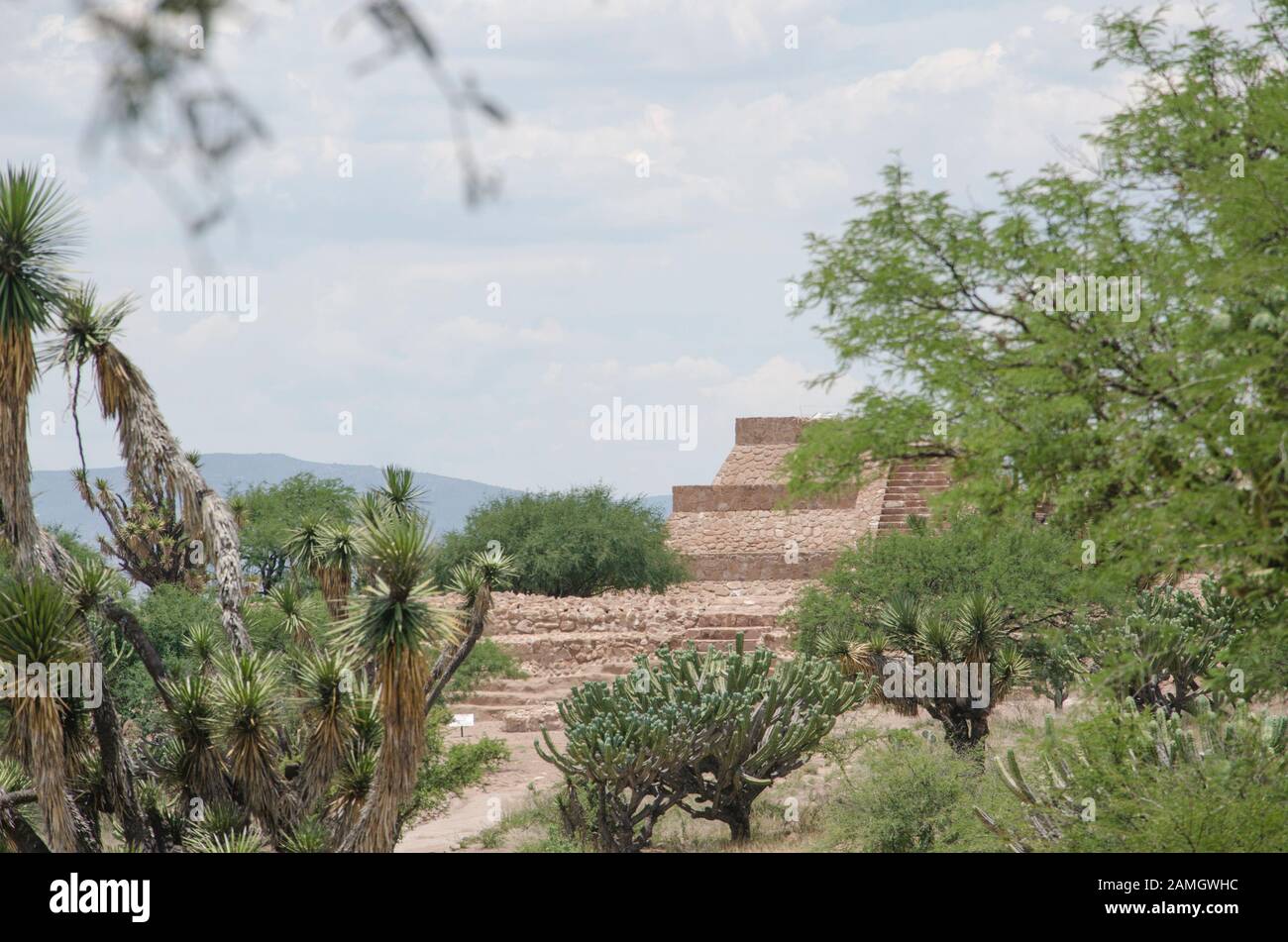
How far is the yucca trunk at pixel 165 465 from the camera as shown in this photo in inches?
500

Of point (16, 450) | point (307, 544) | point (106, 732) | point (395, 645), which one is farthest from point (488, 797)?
point (16, 450)

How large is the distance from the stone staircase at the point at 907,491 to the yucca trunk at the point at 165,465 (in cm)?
2730

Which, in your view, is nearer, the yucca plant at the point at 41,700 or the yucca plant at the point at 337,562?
the yucca plant at the point at 41,700

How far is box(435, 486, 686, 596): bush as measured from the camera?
3884cm

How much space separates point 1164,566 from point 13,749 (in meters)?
9.07

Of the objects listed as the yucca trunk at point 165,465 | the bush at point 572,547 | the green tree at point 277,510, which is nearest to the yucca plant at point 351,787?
the yucca trunk at point 165,465

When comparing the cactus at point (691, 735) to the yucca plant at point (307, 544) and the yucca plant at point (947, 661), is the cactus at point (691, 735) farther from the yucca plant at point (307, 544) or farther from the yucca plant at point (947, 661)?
the yucca plant at point (307, 544)

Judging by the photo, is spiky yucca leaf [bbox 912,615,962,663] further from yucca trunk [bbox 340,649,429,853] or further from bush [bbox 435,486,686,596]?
bush [bbox 435,486,686,596]

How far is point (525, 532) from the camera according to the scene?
3991cm

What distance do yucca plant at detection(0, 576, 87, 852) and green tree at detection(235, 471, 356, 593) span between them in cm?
2200

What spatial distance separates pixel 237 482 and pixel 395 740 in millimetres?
33894

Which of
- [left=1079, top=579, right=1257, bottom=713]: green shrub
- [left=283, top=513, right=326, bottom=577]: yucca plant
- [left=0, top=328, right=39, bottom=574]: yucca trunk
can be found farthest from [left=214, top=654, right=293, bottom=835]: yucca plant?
[left=1079, top=579, right=1257, bottom=713]: green shrub

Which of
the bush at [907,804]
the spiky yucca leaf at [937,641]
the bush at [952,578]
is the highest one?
the bush at [952,578]
